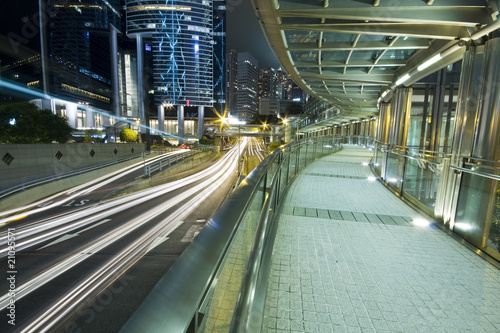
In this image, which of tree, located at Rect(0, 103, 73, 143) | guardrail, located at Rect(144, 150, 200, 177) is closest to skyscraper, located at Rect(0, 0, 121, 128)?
tree, located at Rect(0, 103, 73, 143)

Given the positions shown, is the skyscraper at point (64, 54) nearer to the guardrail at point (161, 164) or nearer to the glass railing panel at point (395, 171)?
the guardrail at point (161, 164)

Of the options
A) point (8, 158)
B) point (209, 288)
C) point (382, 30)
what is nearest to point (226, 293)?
point (209, 288)

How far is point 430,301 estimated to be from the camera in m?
2.54

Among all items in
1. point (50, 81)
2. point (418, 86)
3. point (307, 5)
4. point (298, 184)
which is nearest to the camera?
point (307, 5)

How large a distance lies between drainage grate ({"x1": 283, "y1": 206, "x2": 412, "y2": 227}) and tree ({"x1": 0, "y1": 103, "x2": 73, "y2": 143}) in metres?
22.5

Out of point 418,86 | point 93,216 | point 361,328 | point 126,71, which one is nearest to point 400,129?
point 361,328

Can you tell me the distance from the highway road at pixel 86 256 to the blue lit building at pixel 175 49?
284ft

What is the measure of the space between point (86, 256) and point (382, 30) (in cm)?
1098

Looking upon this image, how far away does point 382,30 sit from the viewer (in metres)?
6.61

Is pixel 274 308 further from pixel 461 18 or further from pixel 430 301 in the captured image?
pixel 461 18

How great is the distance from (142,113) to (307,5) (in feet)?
355

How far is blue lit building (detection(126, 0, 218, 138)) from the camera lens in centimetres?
9731

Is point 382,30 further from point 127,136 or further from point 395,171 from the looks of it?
point 127,136

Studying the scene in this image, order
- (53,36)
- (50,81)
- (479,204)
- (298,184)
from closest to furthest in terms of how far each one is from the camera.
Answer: (479,204) → (298,184) → (50,81) → (53,36)
